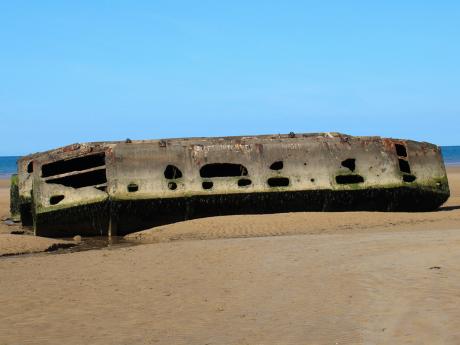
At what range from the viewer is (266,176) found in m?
12.5

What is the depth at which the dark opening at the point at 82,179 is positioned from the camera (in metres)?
12.3

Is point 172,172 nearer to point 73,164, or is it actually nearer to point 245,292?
point 73,164

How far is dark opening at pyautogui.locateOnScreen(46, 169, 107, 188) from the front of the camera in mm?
12328

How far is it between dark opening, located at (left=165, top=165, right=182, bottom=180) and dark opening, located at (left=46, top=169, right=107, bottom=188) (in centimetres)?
118

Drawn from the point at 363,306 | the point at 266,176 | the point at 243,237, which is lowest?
Answer: the point at 363,306

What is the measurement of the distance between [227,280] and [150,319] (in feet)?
5.04

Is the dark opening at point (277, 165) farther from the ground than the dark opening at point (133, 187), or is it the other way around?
the dark opening at point (277, 165)

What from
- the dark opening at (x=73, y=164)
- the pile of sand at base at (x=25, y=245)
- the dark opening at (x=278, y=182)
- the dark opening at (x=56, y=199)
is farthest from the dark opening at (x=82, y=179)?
the dark opening at (x=278, y=182)

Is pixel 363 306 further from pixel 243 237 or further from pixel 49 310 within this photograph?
pixel 243 237

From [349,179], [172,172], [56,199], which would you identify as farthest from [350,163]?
[56,199]

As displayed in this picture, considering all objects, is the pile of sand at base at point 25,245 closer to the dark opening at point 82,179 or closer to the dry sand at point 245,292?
the dry sand at point 245,292

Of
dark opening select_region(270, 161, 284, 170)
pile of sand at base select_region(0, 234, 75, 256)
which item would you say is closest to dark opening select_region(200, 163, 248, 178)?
dark opening select_region(270, 161, 284, 170)

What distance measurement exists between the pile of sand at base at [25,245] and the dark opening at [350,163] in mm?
5028

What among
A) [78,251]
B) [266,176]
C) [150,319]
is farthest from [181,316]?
[266,176]
